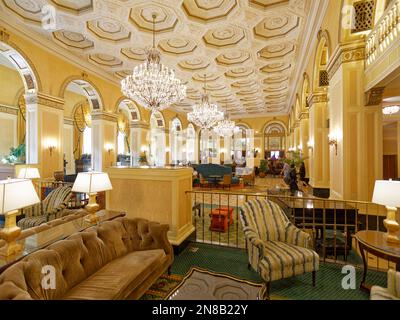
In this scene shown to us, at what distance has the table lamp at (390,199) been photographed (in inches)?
92.8

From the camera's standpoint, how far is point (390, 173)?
1141 centimetres

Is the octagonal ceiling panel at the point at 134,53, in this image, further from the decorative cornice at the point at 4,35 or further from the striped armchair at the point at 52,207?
the striped armchair at the point at 52,207

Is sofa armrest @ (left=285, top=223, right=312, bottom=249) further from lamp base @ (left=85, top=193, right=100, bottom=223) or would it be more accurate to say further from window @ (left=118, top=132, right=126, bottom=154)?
window @ (left=118, top=132, right=126, bottom=154)

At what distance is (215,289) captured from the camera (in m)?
1.87

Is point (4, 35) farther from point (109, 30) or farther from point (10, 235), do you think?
point (10, 235)

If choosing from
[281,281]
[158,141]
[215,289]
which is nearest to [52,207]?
→ [215,289]

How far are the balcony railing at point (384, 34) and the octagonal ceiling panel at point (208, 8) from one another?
3505 millimetres

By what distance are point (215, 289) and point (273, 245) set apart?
1463 millimetres

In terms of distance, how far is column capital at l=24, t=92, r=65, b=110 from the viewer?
748 cm

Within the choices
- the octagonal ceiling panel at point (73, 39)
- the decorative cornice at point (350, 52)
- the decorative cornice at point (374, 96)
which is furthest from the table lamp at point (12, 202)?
the octagonal ceiling panel at point (73, 39)

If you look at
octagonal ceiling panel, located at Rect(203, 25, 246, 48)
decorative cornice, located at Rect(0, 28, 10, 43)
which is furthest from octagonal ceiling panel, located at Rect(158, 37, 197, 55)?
decorative cornice, located at Rect(0, 28, 10, 43)

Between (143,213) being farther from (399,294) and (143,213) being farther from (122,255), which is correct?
(399,294)
